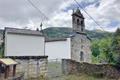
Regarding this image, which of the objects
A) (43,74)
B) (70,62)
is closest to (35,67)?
(43,74)

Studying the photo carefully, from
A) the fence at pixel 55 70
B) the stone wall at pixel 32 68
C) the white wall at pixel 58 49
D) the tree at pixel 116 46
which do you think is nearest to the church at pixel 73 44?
the white wall at pixel 58 49

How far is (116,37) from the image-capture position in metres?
39.0

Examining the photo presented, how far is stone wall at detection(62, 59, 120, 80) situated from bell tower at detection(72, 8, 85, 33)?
551 inches

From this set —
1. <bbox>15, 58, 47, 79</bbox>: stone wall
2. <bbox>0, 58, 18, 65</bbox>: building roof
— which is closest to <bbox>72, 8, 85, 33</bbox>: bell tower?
<bbox>15, 58, 47, 79</bbox>: stone wall

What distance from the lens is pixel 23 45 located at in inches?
1652

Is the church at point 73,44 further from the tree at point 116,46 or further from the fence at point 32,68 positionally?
the fence at point 32,68

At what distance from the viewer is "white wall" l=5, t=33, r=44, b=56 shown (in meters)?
39.4

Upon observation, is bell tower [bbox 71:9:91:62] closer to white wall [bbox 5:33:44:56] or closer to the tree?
white wall [bbox 5:33:44:56]

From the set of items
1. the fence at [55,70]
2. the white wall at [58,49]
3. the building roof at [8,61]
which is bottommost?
the fence at [55,70]

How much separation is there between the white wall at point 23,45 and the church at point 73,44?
4.07 metres

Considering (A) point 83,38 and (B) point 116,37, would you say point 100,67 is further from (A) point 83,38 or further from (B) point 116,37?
(A) point 83,38

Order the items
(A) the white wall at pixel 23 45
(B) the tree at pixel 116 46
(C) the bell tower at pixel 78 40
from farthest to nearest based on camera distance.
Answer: (C) the bell tower at pixel 78 40
(A) the white wall at pixel 23 45
(B) the tree at pixel 116 46

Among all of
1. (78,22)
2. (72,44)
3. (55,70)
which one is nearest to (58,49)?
(72,44)

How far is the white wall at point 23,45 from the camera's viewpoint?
129 ft
